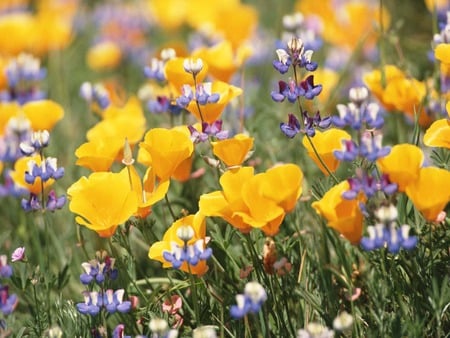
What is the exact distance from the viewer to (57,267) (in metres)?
2.49

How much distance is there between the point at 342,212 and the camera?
5.38ft

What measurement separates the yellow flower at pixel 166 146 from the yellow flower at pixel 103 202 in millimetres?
93

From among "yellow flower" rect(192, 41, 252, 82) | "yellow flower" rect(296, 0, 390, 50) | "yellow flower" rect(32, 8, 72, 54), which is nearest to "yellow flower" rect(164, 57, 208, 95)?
"yellow flower" rect(192, 41, 252, 82)

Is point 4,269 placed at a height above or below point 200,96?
below

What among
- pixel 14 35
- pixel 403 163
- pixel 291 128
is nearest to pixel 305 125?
pixel 291 128

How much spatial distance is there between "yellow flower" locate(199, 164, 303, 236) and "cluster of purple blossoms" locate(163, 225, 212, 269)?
90 millimetres

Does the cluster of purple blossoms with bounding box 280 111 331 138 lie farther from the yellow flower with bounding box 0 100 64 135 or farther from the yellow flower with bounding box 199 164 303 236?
the yellow flower with bounding box 0 100 64 135

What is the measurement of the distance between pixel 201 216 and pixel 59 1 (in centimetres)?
411

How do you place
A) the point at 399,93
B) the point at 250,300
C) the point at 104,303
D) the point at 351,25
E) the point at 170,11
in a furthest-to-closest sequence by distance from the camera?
the point at 170,11, the point at 351,25, the point at 399,93, the point at 104,303, the point at 250,300

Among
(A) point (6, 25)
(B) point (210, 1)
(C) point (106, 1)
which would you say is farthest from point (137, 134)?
(C) point (106, 1)

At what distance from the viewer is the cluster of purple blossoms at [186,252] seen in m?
1.60

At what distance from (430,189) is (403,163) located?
0.07 m

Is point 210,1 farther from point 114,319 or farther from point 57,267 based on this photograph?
point 114,319

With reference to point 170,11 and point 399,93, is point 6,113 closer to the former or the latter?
point 399,93
